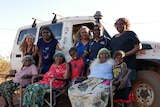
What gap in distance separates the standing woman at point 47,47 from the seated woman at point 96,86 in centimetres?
125

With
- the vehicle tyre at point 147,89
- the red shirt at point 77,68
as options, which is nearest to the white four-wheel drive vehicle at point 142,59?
the vehicle tyre at point 147,89

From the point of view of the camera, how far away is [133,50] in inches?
179

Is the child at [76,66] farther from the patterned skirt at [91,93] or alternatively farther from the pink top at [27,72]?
the pink top at [27,72]

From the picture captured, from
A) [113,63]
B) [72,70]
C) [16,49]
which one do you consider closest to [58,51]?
[72,70]

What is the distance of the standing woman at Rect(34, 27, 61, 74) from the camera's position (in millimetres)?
5703

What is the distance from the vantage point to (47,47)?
5.77m

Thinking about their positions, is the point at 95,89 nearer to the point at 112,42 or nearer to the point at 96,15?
the point at 112,42

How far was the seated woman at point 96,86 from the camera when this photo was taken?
407 centimetres

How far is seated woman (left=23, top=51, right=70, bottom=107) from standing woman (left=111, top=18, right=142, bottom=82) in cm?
124

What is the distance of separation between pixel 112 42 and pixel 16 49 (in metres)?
3.87

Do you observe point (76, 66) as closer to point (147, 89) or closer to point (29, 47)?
point (147, 89)

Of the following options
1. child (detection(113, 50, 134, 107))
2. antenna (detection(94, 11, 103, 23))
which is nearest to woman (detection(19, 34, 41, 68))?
antenna (detection(94, 11, 103, 23))

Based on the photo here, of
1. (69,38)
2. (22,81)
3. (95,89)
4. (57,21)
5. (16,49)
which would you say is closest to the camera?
(95,89)

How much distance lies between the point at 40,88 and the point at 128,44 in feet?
6.22
